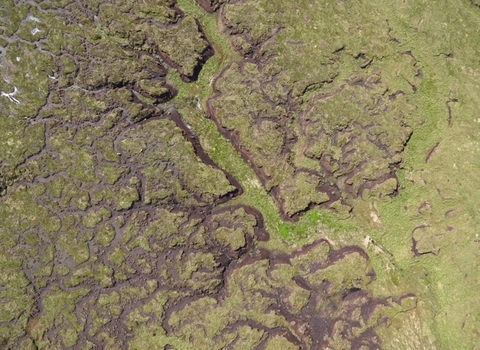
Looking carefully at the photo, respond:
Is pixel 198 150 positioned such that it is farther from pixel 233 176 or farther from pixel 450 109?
pixel 450 109

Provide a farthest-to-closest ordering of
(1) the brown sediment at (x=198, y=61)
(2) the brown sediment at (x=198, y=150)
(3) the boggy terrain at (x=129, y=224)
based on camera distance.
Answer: (1) the brown sediment at (x=198, y=61) → (2) the brown sediment at (x=198, y=150) → (3) the boggy terrain at (x=129, y=224)

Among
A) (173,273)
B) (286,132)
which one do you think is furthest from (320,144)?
(173,273)

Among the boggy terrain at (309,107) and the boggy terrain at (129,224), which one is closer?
the boggy terrain at (129,224)

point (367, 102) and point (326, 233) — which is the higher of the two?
point (367, 102)

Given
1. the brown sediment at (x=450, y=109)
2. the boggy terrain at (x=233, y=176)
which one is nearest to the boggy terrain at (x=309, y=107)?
the boggy terrain at (x=233, y=176)

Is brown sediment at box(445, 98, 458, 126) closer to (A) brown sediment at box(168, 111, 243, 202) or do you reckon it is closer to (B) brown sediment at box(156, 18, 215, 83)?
(A) brown sediment at box(168, 111, 243, 202)

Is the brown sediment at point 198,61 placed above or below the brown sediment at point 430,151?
above

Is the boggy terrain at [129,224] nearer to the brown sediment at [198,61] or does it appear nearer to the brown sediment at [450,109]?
the brown sediment at [198,61]

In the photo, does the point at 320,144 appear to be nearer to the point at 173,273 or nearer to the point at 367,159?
the point at 367,159

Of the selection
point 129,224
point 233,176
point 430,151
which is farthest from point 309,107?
point 129,224
